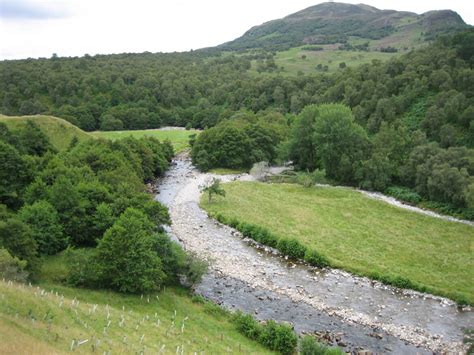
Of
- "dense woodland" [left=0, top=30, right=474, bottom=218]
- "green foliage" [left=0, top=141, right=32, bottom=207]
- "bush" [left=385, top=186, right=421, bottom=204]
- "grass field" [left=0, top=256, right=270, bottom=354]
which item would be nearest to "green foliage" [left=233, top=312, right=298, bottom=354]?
"grass field" [left=0, top=256, right=270, bottom=354]

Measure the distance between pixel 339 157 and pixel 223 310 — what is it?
51425 millimetres

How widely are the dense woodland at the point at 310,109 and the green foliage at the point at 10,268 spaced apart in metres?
54.9

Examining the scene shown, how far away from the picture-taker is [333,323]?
123 feet

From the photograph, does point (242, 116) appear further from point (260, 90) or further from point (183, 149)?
point (260, 90)

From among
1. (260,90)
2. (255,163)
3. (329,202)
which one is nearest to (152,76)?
(260,90)

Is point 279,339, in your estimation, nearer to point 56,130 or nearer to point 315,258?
point 315,258

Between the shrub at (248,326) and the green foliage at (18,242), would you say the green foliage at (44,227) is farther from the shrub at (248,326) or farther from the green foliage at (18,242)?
the shrub at (248,326)

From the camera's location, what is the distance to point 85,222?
46062 millimetres

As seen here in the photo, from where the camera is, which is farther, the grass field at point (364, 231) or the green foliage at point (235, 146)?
the green foliage at point (235, 146)

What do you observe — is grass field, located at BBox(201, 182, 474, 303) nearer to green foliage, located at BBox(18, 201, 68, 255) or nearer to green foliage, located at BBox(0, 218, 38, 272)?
green foliage, located at BBox(18, 201, 68, 255)

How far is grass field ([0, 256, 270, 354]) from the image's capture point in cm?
2298

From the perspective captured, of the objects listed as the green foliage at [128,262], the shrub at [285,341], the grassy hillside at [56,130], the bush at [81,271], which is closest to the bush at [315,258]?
the shrub at [285,341]

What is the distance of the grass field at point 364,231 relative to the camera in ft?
152

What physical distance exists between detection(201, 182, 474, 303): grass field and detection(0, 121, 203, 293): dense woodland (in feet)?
57.7
